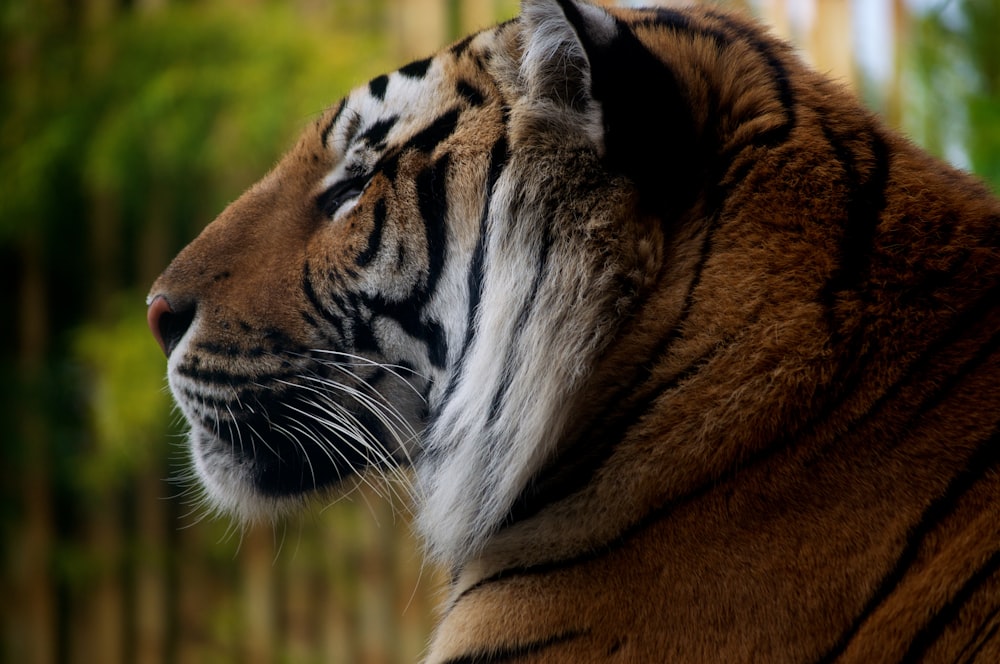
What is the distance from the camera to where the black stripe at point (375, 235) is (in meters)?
1.29

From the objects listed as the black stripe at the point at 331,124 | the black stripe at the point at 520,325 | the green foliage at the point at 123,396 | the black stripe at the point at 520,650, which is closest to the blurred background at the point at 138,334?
the green foliage at the point at 123,396

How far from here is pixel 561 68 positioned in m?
1.17

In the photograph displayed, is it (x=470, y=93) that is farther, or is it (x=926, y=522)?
(x=470, y=93)

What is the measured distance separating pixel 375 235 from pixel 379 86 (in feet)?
0.74

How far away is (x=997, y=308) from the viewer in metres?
1.03

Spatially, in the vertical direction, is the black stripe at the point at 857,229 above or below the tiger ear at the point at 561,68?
below

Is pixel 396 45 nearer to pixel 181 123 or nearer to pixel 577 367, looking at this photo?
pixel 181 123

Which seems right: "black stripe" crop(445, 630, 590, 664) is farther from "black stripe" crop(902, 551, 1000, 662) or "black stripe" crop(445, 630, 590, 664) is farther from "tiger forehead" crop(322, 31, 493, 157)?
"tiger forehead" crop(322, 31, 493, 157)

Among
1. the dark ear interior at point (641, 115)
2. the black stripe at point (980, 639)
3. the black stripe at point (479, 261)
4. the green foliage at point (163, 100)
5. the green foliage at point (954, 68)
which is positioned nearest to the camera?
the black stripe at point (980, 639)

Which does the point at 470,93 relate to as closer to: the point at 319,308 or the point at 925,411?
the point at 319,308

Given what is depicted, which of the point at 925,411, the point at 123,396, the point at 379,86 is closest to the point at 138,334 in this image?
the point at 123,396

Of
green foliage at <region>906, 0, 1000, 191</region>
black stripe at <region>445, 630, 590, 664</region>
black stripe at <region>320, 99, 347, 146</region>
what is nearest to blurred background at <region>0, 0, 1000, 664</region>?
green foliage at <region>906, 0, 1000, 191</region>

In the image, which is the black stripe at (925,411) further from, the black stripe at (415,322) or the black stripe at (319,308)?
the black stripe at (319,308)

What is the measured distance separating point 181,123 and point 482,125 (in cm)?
235
